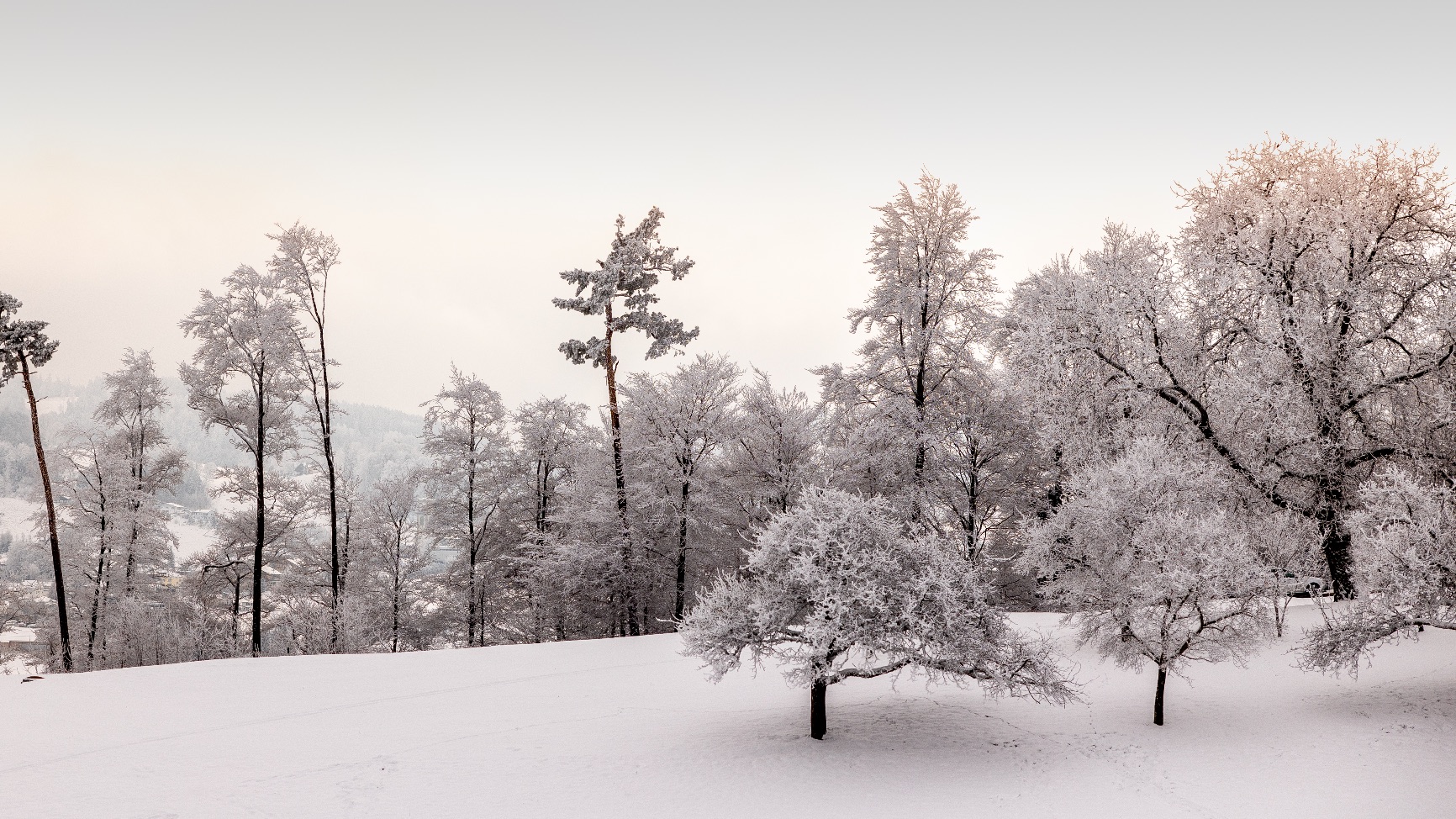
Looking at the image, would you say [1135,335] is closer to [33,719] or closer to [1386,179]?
[1386,179]

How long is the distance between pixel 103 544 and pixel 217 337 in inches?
384

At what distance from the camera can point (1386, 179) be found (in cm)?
1755

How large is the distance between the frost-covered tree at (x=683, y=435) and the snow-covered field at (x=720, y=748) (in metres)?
7.32

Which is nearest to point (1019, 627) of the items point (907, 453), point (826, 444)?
point (907, 453)

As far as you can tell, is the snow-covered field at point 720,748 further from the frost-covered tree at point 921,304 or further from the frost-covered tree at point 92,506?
the frost-covered tree at point 92,506

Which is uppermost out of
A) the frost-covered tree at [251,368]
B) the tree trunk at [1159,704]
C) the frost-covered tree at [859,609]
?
the frost-covered tree at [251,368]

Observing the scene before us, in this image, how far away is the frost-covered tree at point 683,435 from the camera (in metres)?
23.1

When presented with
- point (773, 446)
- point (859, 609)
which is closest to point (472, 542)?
point (773, 446)

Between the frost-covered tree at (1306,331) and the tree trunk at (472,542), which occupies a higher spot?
the frost-covered tree at (1306,331)

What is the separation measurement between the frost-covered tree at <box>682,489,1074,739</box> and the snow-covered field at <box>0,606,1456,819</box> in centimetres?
144

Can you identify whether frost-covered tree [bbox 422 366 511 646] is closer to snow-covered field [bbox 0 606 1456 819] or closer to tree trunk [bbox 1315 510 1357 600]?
snow-covered field [bbox 0 606 1456 819]

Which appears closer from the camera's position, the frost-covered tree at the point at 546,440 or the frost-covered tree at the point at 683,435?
the frost-covered tree at the point at 683,435

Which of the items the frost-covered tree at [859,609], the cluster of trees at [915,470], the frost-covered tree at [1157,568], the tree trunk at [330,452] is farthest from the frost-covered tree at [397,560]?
the frost-covered tree at [1157,568]

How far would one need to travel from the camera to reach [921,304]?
68.4 ft
